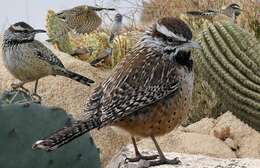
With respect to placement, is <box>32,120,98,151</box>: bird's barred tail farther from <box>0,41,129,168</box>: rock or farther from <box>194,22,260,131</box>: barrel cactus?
<box>0,41,129,168</box>: rock

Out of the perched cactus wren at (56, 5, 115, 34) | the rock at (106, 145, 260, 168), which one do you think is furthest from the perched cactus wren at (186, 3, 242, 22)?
the rock at (106, 145, 260, 168)

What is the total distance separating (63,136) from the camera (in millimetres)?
4000

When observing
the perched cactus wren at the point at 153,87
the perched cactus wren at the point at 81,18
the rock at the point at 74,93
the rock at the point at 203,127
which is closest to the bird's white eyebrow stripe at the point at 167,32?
the perched cactus wren at the point at 153,87

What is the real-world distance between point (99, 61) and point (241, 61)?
2.88 meters

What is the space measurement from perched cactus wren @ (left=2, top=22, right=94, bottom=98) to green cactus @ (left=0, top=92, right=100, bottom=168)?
288 cm

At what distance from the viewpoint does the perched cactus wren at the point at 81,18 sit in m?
11.6

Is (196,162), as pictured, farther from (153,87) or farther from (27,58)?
(27,58)

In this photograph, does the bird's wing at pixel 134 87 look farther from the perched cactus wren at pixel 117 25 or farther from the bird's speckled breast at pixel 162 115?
the perched cactus wren at pixel 117 25

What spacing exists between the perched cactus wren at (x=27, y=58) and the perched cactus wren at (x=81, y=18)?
341cm

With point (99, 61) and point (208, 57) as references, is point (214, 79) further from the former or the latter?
point (99, 61)

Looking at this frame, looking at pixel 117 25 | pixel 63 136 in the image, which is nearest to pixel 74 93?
pixel 117 25

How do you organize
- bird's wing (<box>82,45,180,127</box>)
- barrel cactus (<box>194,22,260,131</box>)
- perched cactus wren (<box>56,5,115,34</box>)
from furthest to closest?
perched cactus wren (<box>56,5,115,34</box>)
barrel cactus (<box>194,22,260,131</box>)
bird's wing (<box>82,45,180,127</box>)

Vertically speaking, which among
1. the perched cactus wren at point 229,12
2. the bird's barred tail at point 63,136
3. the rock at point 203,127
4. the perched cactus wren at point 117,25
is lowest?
the rock at point 203,127

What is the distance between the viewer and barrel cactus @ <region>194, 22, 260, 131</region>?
7.03m
